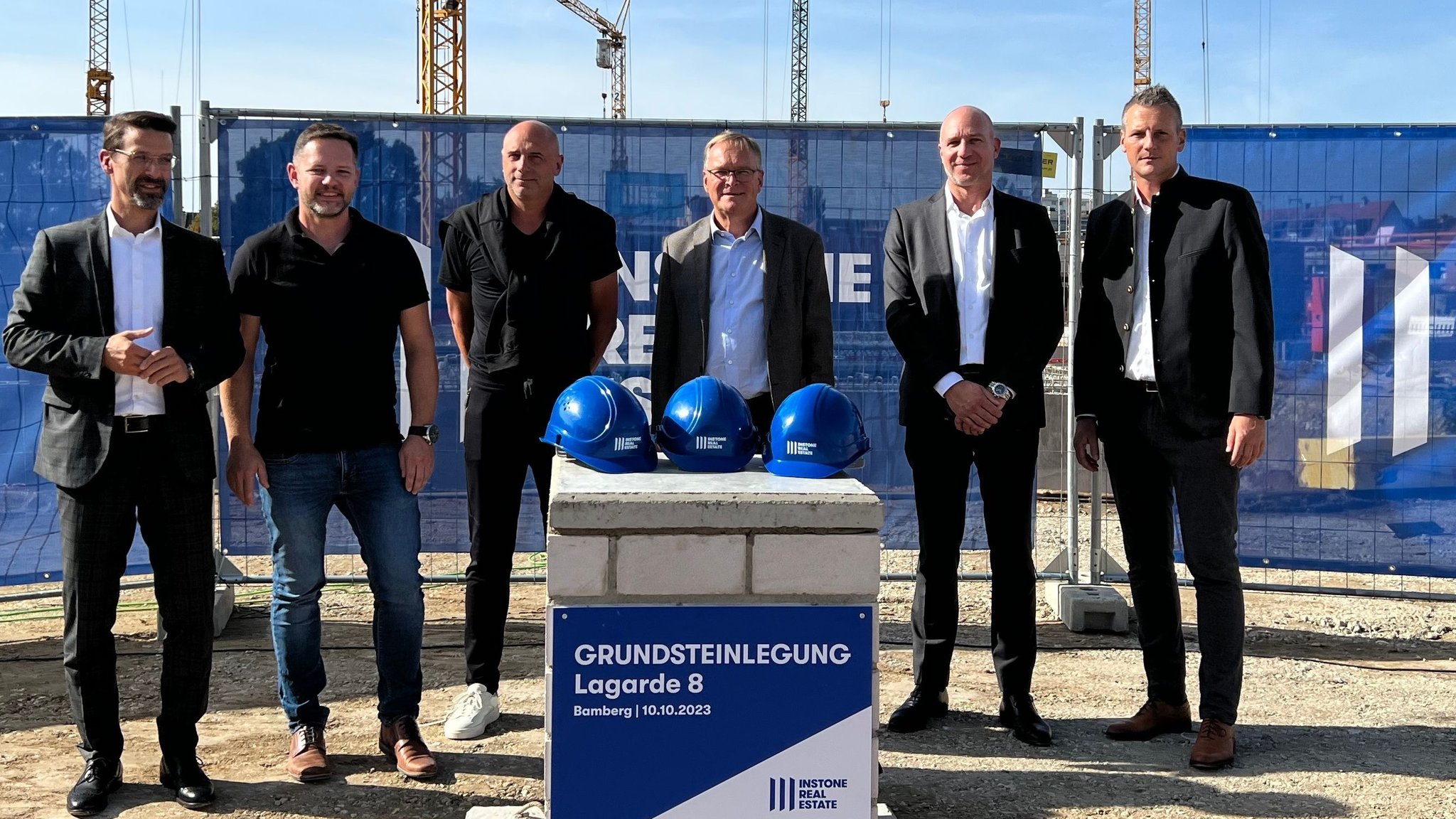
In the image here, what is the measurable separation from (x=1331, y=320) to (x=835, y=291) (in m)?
2.69

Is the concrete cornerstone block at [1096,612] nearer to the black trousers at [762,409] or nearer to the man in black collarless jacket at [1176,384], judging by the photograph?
the man in black collarless jacket at [1176,384]

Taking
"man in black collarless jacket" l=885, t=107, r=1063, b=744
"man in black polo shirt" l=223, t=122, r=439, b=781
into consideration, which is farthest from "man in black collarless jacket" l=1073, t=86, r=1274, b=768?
"man in black polo shirt" l=223, t=122, r=439, b=781

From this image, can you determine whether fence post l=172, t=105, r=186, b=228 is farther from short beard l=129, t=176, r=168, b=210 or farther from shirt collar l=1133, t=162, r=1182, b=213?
shirt collar l=1133, t=162, r=1182, b=213

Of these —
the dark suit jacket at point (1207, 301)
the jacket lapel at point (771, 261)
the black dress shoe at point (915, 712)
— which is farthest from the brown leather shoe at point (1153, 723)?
the jacket lapel at point (771, 261)

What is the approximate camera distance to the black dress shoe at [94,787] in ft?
13.7

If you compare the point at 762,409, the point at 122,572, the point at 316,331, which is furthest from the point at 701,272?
the point at 122,572

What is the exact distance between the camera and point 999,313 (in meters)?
4.90

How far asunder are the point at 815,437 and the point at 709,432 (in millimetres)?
284

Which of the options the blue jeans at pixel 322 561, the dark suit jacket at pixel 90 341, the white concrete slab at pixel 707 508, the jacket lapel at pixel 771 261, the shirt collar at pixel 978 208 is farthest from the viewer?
the shirt collar at pixel 978 208

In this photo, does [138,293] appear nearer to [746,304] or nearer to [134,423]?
→ [134,423]

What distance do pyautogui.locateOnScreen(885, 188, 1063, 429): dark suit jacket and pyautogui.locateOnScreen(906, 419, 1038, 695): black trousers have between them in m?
0.12

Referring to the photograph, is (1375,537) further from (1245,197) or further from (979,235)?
(979,235)

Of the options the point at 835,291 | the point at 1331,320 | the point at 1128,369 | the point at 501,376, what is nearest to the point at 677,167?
the point at 835,291

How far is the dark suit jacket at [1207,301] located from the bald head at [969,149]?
0.63 meters
